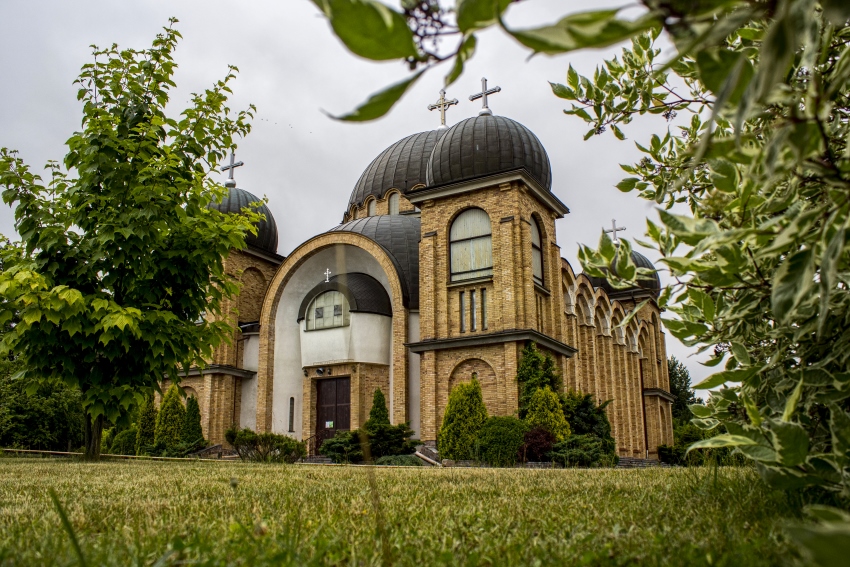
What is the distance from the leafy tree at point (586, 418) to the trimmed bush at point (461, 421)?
2586mm

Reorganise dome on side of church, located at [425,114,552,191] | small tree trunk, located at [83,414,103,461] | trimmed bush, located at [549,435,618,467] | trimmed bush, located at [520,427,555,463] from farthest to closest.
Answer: dome on side of church, located at [425,114,552,191] → trimmed bush, located at [520,427,555,463] → trimmed bush, located at [549,435,618,467] → small tree trunk, located at [83,414,103,461]

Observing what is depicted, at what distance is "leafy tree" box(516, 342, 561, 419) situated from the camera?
760 inches

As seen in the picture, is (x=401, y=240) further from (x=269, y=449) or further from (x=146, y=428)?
(x=269, y=449)

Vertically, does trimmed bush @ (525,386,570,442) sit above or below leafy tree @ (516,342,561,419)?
below

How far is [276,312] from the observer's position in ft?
86.0

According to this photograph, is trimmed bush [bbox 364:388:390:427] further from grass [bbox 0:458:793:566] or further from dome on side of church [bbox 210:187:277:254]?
grass [bbox 0:458:793:566]

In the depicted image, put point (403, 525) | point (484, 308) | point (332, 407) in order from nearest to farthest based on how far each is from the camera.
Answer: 1. point (403, 525)
2. point (484, 308)
3. point (332, 407)

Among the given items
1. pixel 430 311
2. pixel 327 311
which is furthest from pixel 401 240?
pixel 430 311

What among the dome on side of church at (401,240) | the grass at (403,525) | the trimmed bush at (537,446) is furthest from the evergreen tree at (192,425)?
the grass at (403,525)

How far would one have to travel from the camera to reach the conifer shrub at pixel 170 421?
25.1 meters

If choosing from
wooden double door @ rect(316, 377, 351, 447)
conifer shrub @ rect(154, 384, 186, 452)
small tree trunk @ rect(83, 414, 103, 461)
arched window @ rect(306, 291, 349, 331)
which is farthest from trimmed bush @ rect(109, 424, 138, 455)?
small tree trunk @ rect(83, 414, 103, 461)

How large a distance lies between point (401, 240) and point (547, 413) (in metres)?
9.57

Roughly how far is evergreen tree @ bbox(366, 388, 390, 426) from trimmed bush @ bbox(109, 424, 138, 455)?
33.8 feet

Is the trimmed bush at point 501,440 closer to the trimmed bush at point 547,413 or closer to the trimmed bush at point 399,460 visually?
the trimmed bush at point 547,413
